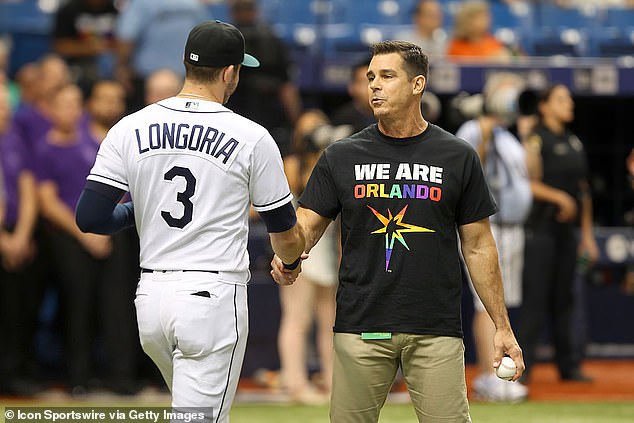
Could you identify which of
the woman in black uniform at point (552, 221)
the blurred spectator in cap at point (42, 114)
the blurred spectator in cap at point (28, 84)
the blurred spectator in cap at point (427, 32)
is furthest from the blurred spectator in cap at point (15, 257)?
the blurred spectator in cap at point (427, 32)

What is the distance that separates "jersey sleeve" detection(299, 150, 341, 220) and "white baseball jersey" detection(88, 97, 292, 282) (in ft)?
1.12

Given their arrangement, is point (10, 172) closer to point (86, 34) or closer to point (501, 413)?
point (86, 34)

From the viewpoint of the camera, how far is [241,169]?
16.1ft

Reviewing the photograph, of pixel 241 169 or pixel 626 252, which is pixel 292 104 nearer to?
pixel 626 252

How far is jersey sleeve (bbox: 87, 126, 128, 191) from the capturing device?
4910 mm

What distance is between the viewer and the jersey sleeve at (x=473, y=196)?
518cm

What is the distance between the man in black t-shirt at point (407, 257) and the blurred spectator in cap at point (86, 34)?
7404 millimetres

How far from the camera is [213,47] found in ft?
16.2

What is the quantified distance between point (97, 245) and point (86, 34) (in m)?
3.62

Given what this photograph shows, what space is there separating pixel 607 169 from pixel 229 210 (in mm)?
8547

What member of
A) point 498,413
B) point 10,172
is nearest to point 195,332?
point 498,413

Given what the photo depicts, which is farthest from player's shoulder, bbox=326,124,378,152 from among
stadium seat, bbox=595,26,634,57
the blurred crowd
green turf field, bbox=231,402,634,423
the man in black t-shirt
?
stadium seat, bbox=595,26,634,57

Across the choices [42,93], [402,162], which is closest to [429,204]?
[402,162]

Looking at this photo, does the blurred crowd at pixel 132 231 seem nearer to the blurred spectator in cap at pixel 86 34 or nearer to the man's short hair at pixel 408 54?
the blurred spectator in cap at pixel 86 34
